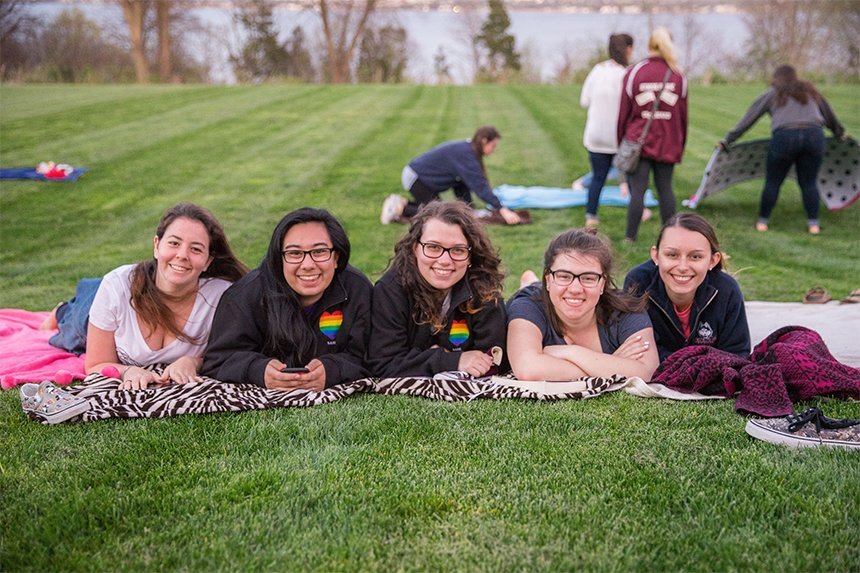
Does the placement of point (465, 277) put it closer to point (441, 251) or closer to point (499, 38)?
point (441, 251)

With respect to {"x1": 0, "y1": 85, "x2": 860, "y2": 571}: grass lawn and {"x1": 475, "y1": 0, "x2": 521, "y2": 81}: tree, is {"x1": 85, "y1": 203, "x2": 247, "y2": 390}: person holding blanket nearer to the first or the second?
{"x1": 0, "y1": 85, "x2": 860, "y2": 571}: grass lawn

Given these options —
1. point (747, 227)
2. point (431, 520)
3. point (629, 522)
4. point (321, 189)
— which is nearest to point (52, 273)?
point (321, 189)

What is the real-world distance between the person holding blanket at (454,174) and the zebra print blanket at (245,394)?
4571 millimetres

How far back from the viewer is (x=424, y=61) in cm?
3116

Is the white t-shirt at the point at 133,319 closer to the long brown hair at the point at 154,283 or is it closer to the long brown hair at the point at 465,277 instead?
the long brown hair at the point at 154,283

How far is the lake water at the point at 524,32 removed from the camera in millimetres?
28609

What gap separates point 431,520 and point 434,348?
1594 mm

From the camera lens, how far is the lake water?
28.6m

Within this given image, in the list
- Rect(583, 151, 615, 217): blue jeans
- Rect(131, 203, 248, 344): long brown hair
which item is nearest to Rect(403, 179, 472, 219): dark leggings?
Rect(583, 151, 615, 217): blue jeans

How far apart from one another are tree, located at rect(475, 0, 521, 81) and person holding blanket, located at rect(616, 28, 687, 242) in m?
24.1

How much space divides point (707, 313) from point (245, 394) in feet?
8.01

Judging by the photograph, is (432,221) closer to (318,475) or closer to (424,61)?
(318,475)

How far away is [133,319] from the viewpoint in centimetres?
416

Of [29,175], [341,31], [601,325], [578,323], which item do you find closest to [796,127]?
[601,325]
